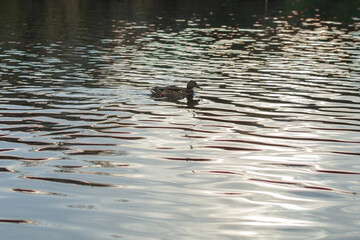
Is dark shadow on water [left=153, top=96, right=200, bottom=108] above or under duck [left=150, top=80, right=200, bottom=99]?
under

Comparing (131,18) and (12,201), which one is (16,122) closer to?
(12,201)

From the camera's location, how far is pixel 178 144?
1648cm

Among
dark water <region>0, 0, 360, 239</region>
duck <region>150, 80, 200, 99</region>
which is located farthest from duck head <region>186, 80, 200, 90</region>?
duck <region>150, 80, 200, 99</region>

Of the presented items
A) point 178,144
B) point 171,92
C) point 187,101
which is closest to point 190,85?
point 171,92

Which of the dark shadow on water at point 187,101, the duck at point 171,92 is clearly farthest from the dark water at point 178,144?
the duck at point 171,92

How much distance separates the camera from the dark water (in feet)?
35.7

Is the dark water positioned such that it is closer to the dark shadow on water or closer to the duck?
the dark shadow on water

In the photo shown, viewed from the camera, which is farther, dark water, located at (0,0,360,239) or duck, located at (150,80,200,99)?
duck, located at (150,80,200,99)

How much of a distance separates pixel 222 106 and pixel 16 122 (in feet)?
24.0

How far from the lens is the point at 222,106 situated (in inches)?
886

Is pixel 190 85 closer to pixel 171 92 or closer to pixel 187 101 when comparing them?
pixel 171 92

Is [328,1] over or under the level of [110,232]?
under

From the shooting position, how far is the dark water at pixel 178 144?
1089 cm

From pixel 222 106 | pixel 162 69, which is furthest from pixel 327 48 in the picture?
pixel 222 106
